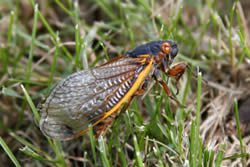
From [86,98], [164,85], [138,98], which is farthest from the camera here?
[138,98]

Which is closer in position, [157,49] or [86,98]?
[86,98]

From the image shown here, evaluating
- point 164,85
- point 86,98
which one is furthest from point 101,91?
point 164,85

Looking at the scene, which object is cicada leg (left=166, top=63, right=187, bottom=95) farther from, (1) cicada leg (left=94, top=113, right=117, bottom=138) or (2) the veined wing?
(1) cicada leg (left=94, top=113, right=117, bottom=138)

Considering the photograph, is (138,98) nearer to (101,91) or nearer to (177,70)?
(177,70)

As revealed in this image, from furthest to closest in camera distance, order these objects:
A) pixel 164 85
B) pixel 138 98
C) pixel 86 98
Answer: pixel 138 98
pixel 164 85
pixel 86 98

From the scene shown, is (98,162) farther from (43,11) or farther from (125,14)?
(43,11)

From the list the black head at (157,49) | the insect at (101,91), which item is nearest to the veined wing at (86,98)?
the insect at (101,91)

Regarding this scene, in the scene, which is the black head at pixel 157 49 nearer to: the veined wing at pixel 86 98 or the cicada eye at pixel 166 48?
the cicada eye at pixel 166 48

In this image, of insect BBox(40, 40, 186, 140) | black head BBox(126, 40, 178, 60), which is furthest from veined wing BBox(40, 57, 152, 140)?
black head BBox(126, 40, 178, 60)
